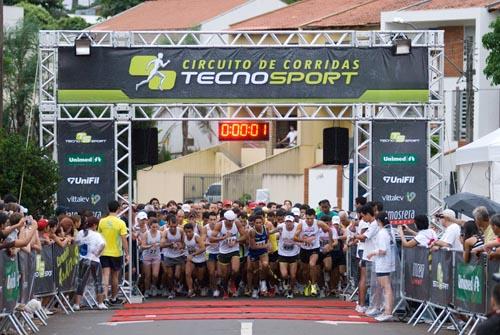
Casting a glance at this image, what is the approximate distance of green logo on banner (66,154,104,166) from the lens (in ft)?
93.4

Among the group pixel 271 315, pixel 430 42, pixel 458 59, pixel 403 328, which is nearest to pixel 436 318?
pixel 403 328

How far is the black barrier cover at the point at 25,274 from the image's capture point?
19984 millimetres

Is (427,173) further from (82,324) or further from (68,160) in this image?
(82,324)

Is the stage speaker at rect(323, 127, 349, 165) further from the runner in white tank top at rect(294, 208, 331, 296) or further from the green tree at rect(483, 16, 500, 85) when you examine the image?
the green tree at rect(483, 16, 500, 85)

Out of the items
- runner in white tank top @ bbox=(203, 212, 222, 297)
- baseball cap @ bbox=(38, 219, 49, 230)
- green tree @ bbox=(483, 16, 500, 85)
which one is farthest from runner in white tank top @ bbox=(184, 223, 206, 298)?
green tree @ bbox=(483, 16, 500, 85)

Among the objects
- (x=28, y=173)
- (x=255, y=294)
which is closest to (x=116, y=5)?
(x=255, y=294)

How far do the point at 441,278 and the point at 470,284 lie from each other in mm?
1773

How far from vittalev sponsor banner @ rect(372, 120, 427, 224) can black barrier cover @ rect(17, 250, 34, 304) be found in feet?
32.1

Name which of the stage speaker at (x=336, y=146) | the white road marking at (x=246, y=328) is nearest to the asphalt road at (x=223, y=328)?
the white road marking at (x=246, y=328)

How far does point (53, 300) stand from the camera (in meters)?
24.5

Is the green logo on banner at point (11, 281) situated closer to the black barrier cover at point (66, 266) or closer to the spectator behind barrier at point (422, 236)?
the black barrier cover at point (66, 266)

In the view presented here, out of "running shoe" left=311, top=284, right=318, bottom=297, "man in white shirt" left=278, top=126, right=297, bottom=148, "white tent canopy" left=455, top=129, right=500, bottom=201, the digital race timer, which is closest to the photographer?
"white tent canopy" left=455, top=129, right=500, bottom=201

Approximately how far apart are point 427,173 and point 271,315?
22.8 feet

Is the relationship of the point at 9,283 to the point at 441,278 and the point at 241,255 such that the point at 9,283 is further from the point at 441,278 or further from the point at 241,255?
the point at 241,255
